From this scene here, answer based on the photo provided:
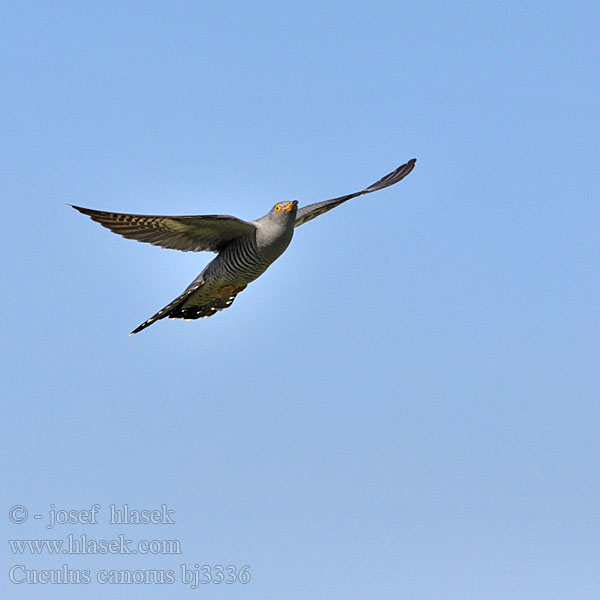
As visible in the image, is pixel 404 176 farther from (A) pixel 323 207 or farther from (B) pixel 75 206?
(B) pixel 75 206

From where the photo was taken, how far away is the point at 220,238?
625 inches

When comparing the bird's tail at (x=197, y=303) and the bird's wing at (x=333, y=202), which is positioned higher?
the bird's wing at (x=333, y=202)

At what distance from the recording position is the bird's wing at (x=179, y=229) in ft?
47.9

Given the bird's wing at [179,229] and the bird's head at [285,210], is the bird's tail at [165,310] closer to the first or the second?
the bird's wing at [179,229]

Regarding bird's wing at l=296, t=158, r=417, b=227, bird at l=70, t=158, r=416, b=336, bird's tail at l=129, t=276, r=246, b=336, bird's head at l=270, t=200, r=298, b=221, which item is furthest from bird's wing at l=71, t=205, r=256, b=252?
bird's wing at l=296, t=158, r=417, b=227

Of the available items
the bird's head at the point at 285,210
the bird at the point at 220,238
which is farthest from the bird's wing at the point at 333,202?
the bird's head at the point at 285,210

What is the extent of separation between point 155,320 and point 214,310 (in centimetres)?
117

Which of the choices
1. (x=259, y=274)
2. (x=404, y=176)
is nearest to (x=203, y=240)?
(x=259, y=274)

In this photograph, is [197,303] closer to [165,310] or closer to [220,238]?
[165,310]

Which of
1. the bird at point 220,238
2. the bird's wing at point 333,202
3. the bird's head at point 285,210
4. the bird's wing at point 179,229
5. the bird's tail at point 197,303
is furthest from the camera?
the bird's wing at point 333,202

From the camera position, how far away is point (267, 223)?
15398mm

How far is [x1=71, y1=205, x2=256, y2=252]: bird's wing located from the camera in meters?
14.6

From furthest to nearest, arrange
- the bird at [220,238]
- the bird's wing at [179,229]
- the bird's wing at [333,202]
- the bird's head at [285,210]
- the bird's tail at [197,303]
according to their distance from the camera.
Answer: the bird's wing at [333,202] < the bird's tail at [197,303] < the bird's head at [285,210] < the bird at [220,238] < the bird's wing at [179,229]

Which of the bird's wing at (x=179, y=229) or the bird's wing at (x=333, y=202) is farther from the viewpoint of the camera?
the bird's wing at (x=333, y=202)
